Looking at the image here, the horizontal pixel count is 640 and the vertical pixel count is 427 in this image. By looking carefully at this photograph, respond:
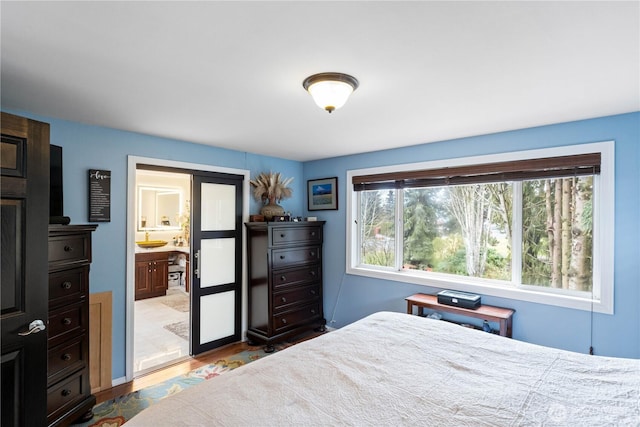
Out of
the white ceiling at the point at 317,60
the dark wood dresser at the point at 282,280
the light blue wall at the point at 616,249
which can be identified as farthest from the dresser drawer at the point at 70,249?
the light blue wall at the point at 616,249

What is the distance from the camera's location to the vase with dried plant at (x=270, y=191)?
154 inches

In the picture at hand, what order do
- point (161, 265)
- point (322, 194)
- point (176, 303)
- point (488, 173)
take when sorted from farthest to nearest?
point (161, 265)
point (176, 303)
point (322, 194)
point (488, 173)

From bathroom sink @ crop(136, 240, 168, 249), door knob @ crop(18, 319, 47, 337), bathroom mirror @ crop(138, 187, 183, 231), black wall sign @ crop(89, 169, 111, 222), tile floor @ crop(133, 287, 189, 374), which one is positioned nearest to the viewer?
door knob @ crop(18, 319, 47, 337)

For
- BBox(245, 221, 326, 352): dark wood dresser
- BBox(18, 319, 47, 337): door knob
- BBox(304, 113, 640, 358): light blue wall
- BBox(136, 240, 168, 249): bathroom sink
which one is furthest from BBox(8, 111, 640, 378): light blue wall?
BBox(136, 240, 168, 249): bathroom sink

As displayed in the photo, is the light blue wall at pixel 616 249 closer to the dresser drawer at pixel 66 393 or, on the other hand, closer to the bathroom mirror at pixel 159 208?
the dresser drawer at pixel 66 393

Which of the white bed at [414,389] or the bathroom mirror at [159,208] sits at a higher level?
the bathroom mirror at [159,208]

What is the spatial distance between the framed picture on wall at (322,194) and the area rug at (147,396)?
1.99m

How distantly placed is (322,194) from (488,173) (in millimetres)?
2078

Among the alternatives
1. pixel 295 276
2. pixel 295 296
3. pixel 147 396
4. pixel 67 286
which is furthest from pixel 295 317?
pixel 67 286

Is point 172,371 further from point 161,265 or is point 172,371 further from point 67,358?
point 161,265

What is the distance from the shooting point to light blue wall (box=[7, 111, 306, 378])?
2676 mm

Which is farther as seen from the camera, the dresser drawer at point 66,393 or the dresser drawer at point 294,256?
the dresser drawer at point 294,256

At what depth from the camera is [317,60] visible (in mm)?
1656

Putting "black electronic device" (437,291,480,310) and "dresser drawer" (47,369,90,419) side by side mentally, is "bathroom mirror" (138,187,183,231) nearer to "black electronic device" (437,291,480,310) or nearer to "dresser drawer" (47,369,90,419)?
"dresser drawer" (47,369,90,419)
